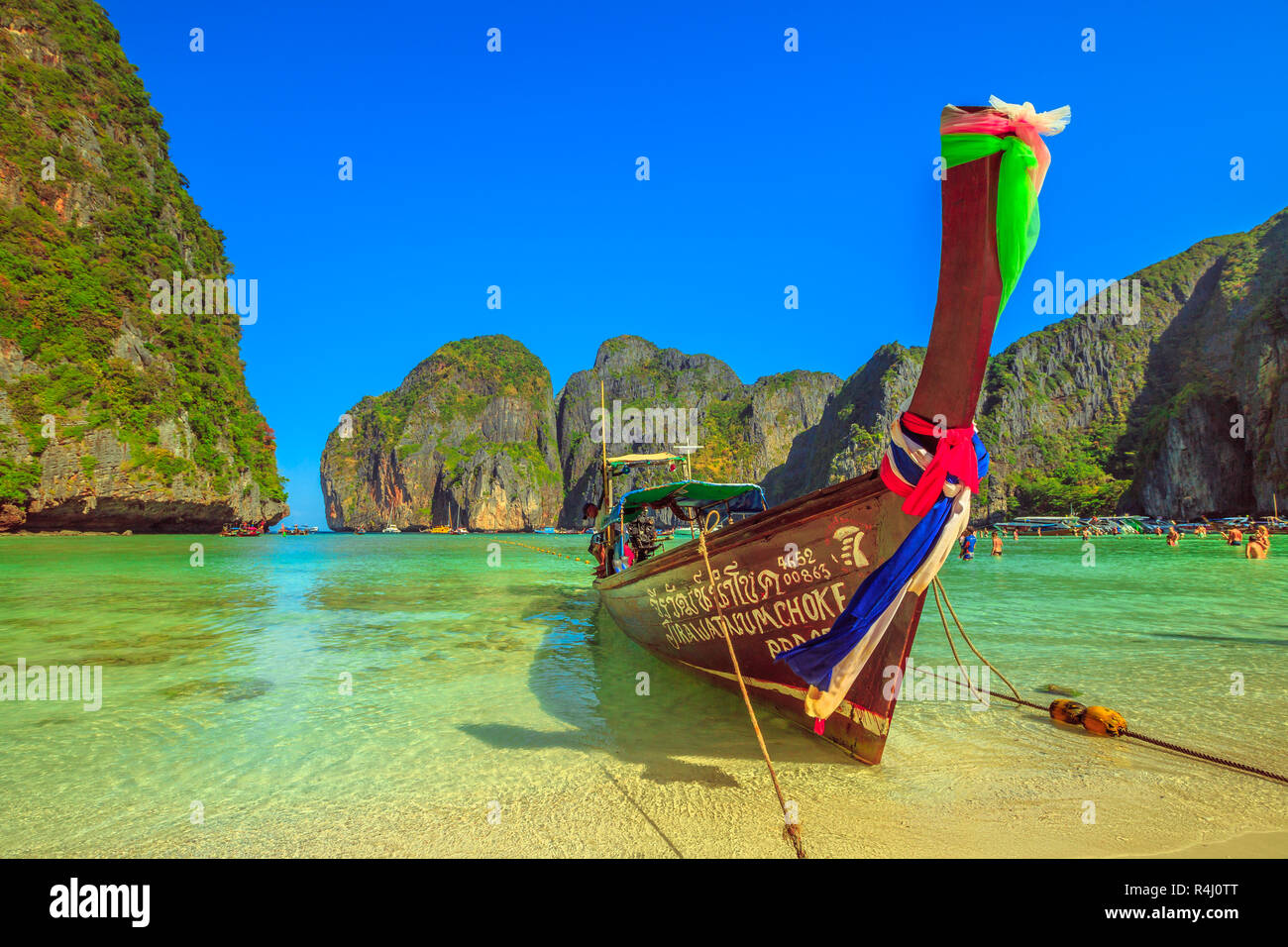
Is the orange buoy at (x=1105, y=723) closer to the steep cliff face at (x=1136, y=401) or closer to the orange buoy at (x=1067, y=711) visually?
the orange buoy at (x=1067, y=711)

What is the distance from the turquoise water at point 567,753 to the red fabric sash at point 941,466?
1.92m

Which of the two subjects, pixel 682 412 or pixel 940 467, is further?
pixel 682 412

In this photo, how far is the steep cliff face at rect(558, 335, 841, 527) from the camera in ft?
491

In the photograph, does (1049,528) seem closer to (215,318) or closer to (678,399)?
(215,318)

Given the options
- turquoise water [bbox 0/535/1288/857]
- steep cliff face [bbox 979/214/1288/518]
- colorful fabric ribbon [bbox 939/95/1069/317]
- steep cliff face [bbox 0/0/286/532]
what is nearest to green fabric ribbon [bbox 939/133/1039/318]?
colorful fabric ribbon [bbox 939/95/1069/317]

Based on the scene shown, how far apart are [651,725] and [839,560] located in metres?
2.59

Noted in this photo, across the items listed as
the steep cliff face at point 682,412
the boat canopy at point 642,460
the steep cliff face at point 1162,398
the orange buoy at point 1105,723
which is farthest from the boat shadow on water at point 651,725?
the steep cliff face at point 682,412

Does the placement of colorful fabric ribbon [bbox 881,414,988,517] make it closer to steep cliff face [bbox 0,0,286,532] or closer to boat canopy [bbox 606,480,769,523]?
boat canopy [bbox 606,480,769,523]

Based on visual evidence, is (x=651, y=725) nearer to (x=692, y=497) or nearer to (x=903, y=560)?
(x=903, y=560)

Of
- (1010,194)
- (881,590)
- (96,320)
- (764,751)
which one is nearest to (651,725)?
(764,751)

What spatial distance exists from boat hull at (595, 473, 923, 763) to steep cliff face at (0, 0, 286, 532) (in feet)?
159

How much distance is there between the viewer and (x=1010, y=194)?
2881 mm

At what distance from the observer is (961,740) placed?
16.0 feet
